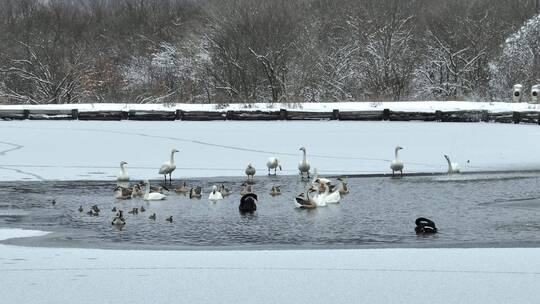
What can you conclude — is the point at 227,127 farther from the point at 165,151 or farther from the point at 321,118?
the point at 165,151

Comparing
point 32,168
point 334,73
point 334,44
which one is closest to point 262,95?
point 334,73

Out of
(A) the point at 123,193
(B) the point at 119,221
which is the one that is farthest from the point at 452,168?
(B) the point at 119,221

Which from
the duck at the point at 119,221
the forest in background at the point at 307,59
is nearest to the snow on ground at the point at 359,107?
the forest in background at the point at 307,59

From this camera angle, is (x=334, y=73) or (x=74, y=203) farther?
(x=334, y=73)

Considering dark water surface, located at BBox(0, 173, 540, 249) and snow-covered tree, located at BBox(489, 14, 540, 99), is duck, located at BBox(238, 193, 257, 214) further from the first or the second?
snow-covered tree, located at BBox(489, 14, 540, 99)

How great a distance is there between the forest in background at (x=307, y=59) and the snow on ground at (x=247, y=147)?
17672 mm

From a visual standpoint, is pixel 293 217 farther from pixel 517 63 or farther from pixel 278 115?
pixel 517 63

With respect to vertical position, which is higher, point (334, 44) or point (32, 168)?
point (334, 44)

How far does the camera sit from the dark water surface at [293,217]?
40.3ft

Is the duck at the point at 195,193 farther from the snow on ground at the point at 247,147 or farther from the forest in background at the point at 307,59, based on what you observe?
the forest in background at the point at 307,59

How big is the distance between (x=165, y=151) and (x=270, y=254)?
16.4 metres

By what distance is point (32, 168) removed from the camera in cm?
2289

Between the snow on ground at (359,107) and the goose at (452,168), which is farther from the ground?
the snow on ground at (359,107)

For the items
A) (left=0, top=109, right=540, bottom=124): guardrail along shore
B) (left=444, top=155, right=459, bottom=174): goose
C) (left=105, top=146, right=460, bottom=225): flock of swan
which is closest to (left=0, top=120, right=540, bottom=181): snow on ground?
(left=444, top=155, right=459, bottom=174): goose
